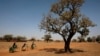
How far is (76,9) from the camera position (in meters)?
36.7

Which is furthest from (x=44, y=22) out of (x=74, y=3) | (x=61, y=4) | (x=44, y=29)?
(x=74, y=3)

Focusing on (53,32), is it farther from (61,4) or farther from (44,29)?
(61,4)

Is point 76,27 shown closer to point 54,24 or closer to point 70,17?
point 70,17

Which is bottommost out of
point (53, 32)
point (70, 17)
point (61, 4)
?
point (53, 32)

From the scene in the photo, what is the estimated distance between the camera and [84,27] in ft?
117

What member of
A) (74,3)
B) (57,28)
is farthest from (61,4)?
(57,28)

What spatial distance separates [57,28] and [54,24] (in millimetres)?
1118

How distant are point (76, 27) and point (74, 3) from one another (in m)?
5.09

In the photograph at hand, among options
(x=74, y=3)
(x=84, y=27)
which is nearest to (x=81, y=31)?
(x=84, y=27)

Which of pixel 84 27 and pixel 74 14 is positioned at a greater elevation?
pixel 74 14

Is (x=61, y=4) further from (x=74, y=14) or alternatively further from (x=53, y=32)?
(x=53, y=32)

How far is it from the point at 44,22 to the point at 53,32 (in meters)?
2.98

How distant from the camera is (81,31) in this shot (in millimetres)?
36781

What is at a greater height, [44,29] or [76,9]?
[76,9]
